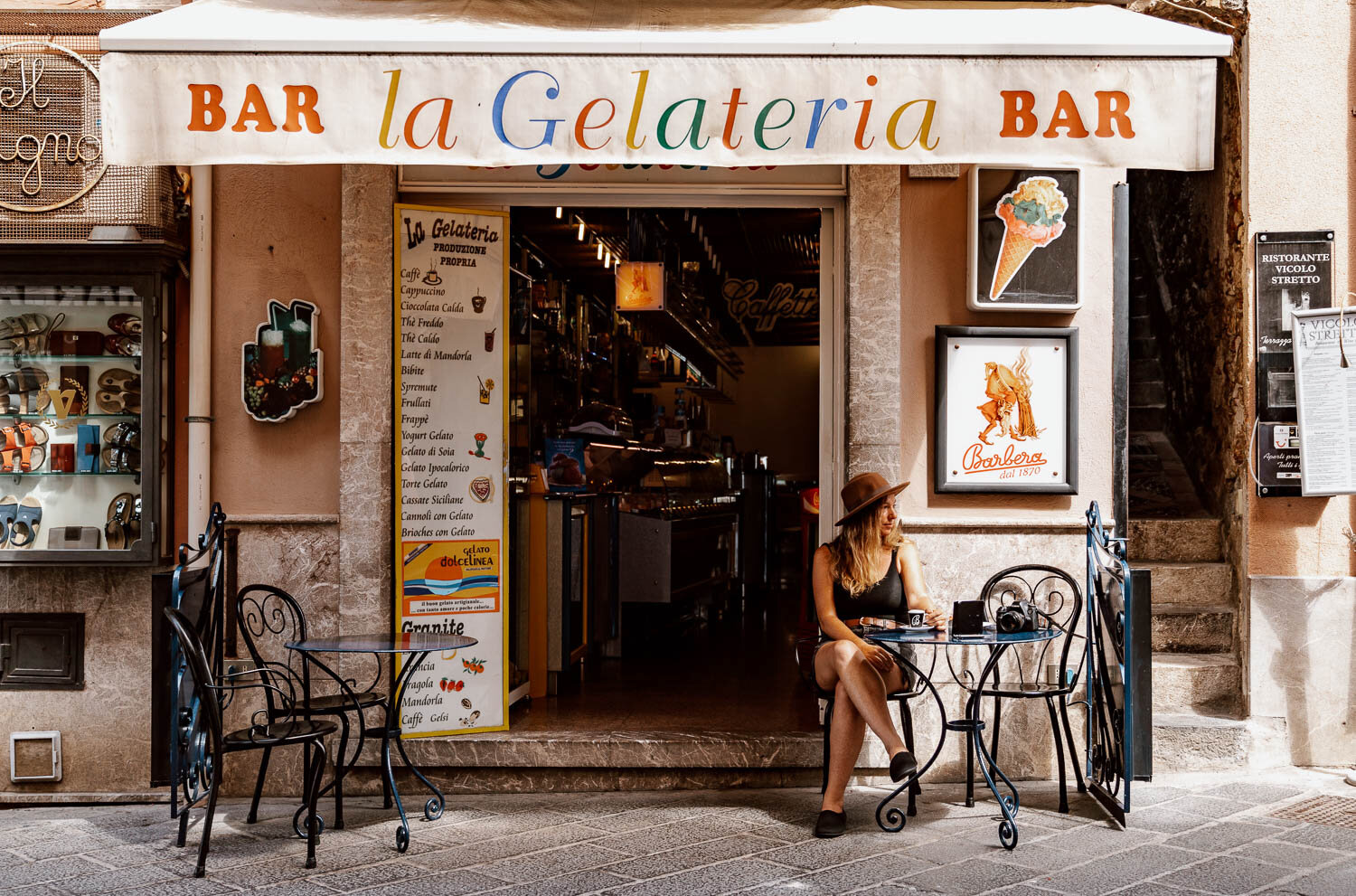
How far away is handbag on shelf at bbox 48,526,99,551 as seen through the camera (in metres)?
5.78

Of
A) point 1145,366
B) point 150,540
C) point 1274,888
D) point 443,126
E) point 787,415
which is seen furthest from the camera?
point 787,415

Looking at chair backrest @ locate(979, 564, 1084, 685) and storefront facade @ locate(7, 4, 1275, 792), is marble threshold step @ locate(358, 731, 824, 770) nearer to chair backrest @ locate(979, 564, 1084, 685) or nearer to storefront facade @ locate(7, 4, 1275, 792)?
storefront facade @ locate(7, 4, 1275, 792)

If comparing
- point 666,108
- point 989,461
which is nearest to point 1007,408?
point 989,461

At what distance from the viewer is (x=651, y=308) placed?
33.0 feet

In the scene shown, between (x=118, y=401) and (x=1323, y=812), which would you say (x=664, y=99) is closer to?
(x=118, y=401)

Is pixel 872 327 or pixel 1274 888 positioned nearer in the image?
pixel 1274 888

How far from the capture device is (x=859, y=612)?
5.13 m

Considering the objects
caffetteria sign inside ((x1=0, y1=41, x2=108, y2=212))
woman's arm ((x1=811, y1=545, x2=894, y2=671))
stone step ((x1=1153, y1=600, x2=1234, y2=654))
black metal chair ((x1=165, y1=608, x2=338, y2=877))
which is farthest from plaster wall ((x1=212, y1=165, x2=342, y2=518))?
stone step ((x1=1153, y1=600, x2=1234, y2=654))

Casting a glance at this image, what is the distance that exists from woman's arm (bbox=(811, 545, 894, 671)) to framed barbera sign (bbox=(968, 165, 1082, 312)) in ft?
5.20

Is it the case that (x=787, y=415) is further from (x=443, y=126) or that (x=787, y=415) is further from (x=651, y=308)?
(x=443, y=126)

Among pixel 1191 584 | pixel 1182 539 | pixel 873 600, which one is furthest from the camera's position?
pixel 1182 539

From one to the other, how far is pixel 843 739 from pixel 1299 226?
3.53 meters

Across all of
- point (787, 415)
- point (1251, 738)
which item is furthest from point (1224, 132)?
point (787, 415)

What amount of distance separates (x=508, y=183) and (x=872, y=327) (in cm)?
193
